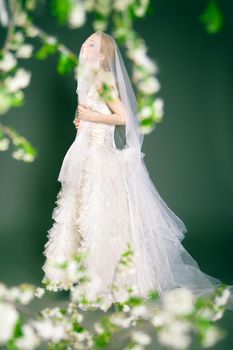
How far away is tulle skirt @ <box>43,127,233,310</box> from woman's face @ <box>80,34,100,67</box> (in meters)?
0.46

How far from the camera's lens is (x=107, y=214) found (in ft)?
10.5

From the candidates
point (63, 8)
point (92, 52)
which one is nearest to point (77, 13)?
point (63, 8)

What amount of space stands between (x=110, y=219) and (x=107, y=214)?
35mm

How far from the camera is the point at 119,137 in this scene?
3.38 metres

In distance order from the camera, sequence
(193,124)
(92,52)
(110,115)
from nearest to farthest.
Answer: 1. (92,52)
2. (110,115)
3. (193,124)

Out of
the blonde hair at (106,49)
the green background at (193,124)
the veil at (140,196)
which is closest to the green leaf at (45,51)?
the veil at (140,196)

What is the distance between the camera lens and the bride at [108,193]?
3174mm

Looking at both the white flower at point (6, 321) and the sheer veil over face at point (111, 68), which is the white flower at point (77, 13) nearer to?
the white flower at point (6, 321)

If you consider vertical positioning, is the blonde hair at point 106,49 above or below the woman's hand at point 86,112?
above

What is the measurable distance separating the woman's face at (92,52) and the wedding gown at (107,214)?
0.20 m

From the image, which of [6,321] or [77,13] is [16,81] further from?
[6,321]

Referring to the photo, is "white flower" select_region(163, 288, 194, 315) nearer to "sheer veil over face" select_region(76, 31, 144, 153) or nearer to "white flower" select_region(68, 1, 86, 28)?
"white flower" select_region(68, 1, 86, 28)

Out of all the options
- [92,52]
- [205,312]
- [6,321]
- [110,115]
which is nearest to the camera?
[6,321]

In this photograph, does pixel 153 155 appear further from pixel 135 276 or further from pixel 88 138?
pixel 135 276
